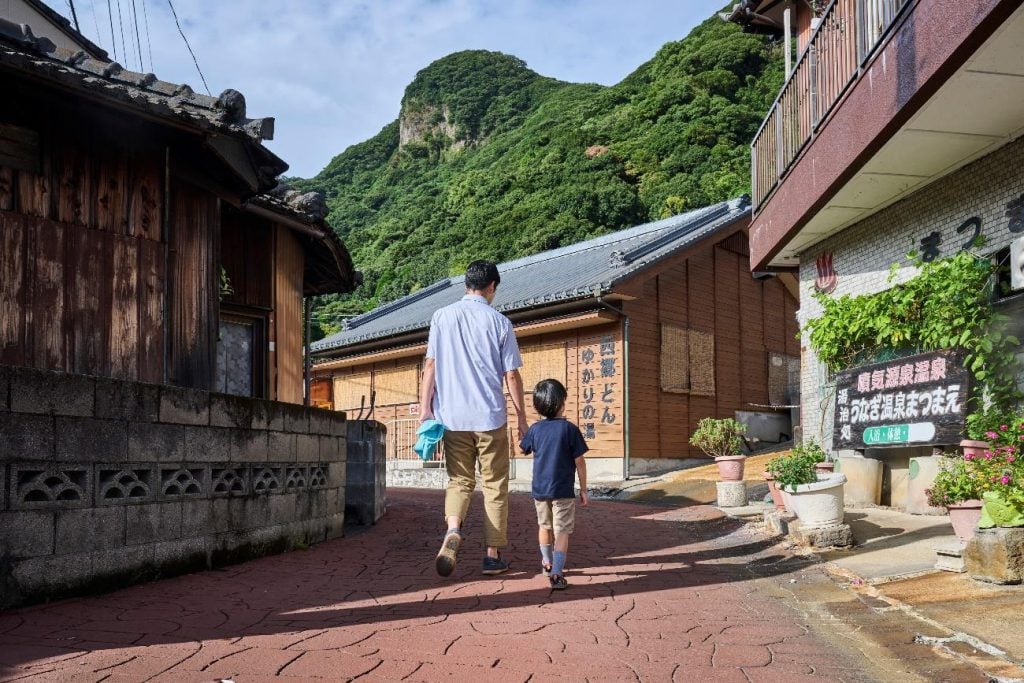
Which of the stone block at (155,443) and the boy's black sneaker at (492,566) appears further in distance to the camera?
the boy's black sneaker at (492,566)

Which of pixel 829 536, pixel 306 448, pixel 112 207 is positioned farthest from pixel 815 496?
pixel 112 207

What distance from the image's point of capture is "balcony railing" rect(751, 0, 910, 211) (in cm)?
814

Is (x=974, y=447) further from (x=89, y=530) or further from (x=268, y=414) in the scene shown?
(x=89, y=530)

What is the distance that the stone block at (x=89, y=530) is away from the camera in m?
5.20

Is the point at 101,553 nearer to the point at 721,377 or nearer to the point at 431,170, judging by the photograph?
the point at 721,377

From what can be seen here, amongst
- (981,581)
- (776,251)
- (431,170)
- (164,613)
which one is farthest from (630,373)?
(431,170)

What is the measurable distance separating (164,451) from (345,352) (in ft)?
61.9

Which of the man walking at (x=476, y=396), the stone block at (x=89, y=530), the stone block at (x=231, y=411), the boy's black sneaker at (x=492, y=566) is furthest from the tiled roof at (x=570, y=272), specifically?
the stone block at (x=89, y=530)

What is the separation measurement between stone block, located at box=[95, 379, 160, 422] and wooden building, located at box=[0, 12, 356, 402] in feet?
4.52

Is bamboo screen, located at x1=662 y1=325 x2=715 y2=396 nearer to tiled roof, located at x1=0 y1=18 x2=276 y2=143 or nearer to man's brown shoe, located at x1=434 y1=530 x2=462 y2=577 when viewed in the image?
tiled roof, located at x1=0 y1=18 x2=276 y2=143

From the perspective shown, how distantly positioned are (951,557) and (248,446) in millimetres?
5405

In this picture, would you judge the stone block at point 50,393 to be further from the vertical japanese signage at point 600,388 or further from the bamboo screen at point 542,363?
the bamboo screen at point 542,363

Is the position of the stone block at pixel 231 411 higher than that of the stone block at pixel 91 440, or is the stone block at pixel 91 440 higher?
the stone block at pixel 231 411

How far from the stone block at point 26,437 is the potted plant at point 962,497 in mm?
5936
